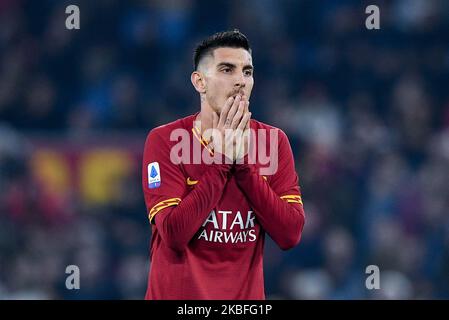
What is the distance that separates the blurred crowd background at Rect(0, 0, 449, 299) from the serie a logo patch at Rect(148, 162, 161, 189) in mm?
4064

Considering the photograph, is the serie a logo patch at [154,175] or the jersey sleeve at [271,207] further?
the serie a logo patch at [154,175]

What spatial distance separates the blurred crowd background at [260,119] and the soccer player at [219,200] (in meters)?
3.96

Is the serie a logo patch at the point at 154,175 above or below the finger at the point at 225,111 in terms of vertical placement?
below

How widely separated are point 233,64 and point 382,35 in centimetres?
631

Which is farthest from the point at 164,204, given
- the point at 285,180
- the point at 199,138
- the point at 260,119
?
the point at 260,119

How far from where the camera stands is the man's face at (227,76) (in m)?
3.67

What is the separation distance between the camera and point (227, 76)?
3709mm

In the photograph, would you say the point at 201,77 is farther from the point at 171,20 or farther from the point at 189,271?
the point at 171,20

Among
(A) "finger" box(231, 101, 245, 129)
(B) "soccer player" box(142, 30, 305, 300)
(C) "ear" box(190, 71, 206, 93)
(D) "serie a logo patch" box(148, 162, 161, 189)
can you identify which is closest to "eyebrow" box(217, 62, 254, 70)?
(B) "soccer player" box(142, 30, 305, 300)

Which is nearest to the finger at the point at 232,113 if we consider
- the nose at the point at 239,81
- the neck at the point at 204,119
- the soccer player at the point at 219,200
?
the soccer player at the point at 219,200

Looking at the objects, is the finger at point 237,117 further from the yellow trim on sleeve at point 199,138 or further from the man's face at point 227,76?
the yellow trim on sleeve at point 199,138

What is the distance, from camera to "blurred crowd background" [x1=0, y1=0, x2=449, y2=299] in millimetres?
7805

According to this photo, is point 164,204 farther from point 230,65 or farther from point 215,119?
point 230,65

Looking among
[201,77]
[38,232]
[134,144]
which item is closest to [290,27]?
[134,144]
